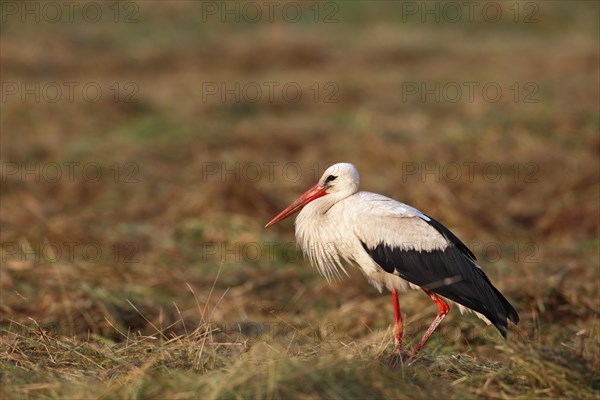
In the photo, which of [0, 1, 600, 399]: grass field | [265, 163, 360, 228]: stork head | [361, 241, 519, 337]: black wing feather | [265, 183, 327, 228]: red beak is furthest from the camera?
[265, 183, 327, 228]: red beak

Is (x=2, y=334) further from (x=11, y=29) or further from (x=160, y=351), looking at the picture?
(x=11, y=29)

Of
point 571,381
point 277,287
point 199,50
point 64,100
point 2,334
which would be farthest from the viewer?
point 199,50

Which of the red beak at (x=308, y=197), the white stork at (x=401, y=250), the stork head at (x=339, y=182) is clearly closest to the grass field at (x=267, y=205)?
the white stork at (x=401, y=250)

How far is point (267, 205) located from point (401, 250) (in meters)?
4.24

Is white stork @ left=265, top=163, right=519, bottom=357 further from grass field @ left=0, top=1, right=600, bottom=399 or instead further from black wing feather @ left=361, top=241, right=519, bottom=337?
grass field @ left=0, top=1, right=600, bottom=399

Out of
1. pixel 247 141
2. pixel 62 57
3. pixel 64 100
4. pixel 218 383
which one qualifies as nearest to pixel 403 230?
pixel 218 383

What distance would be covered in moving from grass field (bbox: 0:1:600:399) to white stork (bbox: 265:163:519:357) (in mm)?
416

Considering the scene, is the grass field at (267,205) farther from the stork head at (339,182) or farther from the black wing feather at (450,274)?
the stork head at (339,182)

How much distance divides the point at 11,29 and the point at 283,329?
1992 centimetres

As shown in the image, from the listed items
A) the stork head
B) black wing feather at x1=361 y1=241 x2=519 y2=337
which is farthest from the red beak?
black wing feather at x1=361 y1=241 x2=519 y2=337

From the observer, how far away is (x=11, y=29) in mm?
24156

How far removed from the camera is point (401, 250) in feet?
17.9

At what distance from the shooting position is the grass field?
421 cm

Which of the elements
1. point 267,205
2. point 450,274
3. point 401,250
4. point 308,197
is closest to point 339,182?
point 308,197
